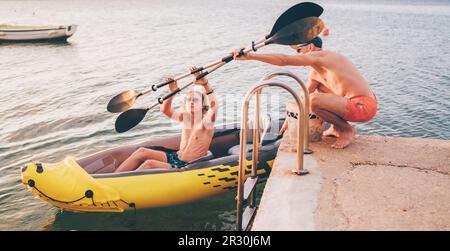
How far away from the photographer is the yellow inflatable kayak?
209 inches

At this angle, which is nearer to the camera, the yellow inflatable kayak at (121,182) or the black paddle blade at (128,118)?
the yellow inflatable kayak at (121,182)

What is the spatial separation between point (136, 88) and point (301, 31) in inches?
425

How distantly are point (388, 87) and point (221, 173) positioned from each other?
10.6m

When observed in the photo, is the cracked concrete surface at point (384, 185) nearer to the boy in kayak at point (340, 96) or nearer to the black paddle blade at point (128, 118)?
the boy in kayak at point (340, 96)

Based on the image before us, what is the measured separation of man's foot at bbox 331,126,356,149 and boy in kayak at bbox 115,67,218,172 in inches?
79.0

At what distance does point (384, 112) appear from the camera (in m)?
11.4

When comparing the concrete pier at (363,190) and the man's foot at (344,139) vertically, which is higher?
the man's foot at (344,139)

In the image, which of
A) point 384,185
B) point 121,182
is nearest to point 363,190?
point 384,185

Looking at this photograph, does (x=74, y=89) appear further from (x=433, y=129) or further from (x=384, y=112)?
(x=433, y=129)

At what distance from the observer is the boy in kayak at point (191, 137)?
5.83m

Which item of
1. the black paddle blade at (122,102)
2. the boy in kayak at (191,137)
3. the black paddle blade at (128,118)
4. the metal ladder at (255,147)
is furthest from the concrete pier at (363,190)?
the black paddle blade at (122,102)

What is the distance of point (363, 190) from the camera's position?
354 cm

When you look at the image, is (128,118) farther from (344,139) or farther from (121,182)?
(344,139)

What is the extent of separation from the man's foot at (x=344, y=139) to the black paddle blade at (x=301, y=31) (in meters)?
1.22
